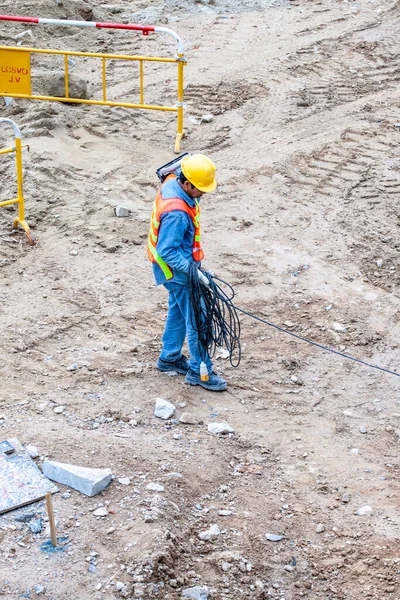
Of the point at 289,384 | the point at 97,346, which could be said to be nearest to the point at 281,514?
the point at 289,384

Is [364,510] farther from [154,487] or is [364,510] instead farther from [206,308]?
[206,308]

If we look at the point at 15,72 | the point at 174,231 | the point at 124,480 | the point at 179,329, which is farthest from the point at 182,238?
the point at 15,72

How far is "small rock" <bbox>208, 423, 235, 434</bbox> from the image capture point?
577 cm

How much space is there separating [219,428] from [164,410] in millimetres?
419

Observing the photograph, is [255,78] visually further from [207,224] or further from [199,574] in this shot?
[199,574]

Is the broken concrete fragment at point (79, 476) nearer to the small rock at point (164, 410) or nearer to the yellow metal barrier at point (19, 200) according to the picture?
the small rock at point (164, 410)

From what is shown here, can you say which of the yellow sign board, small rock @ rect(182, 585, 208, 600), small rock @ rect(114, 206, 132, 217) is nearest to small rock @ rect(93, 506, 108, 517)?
small rock @ rect(182, 585, 208, 600)

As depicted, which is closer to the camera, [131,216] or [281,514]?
[281,514]

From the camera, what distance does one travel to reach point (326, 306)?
756 cm

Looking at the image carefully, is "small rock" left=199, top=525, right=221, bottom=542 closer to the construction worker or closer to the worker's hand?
the construction worker

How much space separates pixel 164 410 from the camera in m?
5.87

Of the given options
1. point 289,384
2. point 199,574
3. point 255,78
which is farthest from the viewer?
point 255,78

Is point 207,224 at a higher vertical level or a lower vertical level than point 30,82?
lower

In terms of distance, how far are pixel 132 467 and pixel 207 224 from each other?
4231mm
